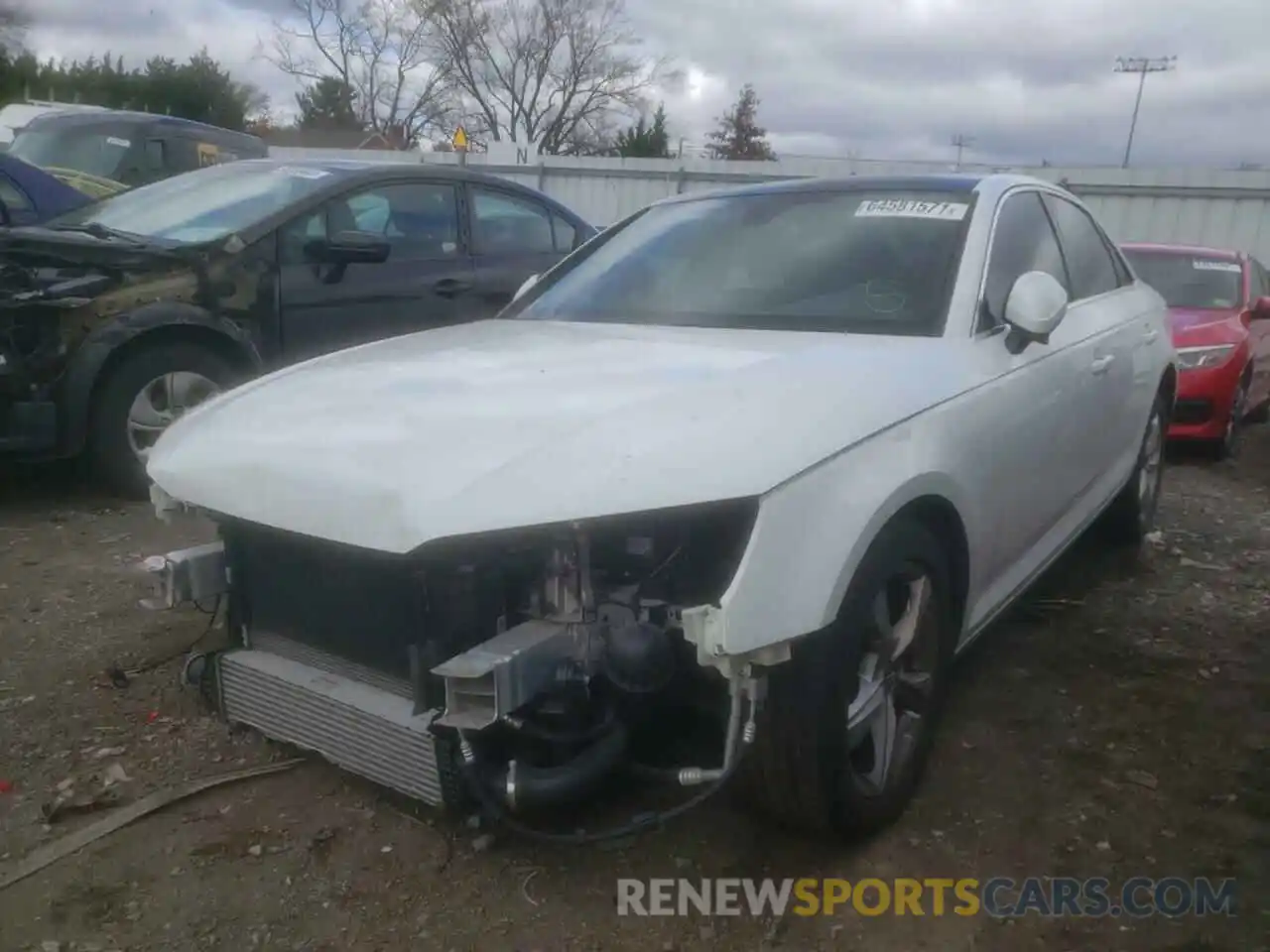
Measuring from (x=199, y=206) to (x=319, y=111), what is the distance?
47.9 meters

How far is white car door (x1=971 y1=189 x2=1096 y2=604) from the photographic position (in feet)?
9.29

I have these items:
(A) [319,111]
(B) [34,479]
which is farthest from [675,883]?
(A) [319,111]

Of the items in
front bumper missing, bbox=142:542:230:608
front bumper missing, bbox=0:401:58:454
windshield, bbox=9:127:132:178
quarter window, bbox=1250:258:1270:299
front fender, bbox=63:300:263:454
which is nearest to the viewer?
front bumper missing, bbox=142:542:230:608

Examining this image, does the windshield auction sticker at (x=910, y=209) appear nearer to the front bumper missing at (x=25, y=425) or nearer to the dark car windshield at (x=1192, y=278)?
the front bumper missing at (x=25, y=425)

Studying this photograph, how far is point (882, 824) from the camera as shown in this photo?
254 cm

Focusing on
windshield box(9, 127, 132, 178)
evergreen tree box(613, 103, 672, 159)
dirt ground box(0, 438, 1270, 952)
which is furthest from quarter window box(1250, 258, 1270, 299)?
evergreen tree box(613, 103, 672, 159)

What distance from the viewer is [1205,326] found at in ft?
23.9

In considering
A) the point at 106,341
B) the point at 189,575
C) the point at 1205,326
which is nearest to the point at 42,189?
the point at 106,341

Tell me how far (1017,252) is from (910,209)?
39 centimetres

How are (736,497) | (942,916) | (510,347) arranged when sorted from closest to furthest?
(736,497), (942,916), (510,347)

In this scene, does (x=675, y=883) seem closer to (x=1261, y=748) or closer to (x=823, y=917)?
(x=823, y=917)

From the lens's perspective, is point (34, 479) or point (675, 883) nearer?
point (675, 883)

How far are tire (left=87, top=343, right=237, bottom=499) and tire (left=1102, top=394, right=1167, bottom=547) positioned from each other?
405 cm

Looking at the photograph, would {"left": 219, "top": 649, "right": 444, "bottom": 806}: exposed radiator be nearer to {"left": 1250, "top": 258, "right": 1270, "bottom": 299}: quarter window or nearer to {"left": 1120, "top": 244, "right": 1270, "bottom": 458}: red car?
{"left": 1120, "top": 244, "right": 1270, "bottom": 458}: red car
